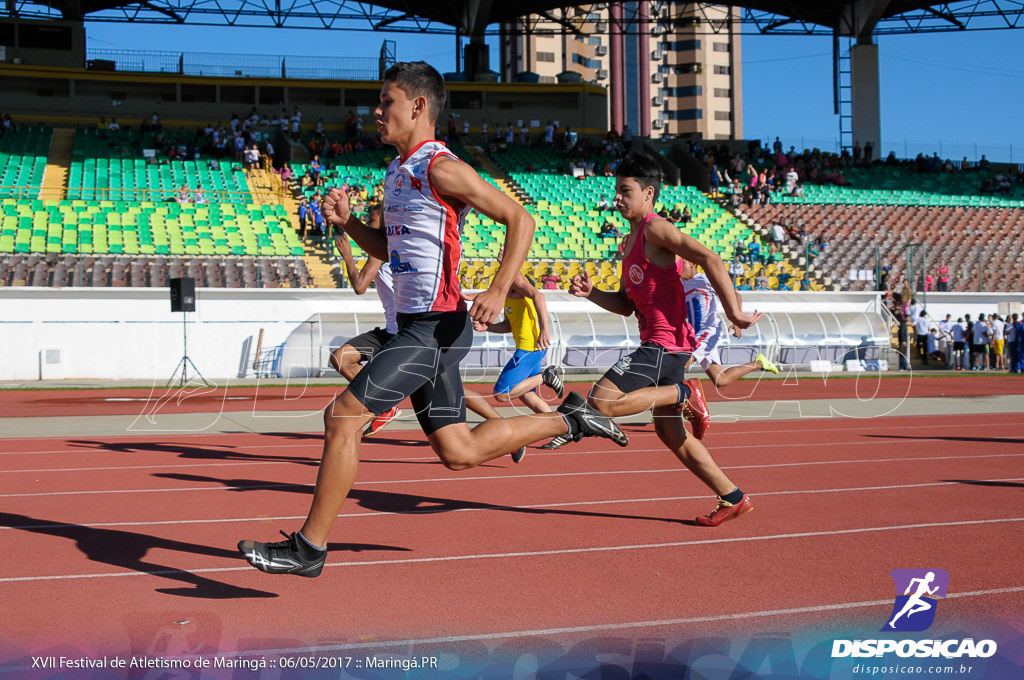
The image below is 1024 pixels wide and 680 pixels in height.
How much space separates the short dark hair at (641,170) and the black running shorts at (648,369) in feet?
3.03

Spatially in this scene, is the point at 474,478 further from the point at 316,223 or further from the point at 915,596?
the point at 316,223

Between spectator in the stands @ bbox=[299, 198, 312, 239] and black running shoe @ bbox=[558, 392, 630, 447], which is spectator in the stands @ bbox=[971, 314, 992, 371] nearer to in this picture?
spectator in the stands @ bbox=[299, 198, 312, 239]

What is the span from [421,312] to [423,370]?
0.28m

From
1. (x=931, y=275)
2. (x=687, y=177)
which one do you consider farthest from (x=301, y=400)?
(x=687, y=177)

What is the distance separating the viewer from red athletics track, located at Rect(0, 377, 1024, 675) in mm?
3783

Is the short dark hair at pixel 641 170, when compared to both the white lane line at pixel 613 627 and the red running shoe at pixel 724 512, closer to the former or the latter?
the red running shoe at pixel 724 512

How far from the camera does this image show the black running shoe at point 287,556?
3977 mm

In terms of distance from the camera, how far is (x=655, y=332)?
227 inches

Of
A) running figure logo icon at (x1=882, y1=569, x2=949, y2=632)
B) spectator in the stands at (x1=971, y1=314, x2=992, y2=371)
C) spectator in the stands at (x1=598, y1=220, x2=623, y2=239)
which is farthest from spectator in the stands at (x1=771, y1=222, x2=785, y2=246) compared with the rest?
running figure logo icon at (x1=882, y1=569, x2=949, y2=632)

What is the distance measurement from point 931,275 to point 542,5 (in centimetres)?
2629

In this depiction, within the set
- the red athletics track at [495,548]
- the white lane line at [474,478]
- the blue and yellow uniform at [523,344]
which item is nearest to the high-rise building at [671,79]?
the blue and yellow uniform at [523,344]

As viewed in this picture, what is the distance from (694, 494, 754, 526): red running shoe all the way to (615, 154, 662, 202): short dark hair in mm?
1920

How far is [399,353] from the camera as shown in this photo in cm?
412

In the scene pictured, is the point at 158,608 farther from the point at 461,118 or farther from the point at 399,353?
the point at 461,118
